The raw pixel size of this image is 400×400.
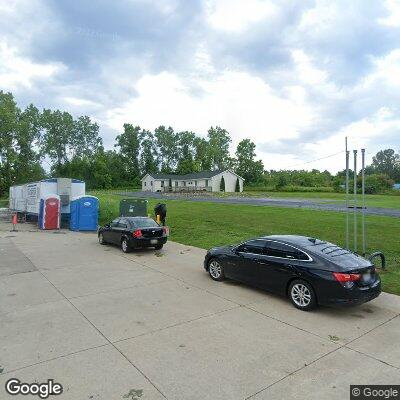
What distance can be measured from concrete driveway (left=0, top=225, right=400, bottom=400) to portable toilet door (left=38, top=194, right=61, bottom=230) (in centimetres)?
1274

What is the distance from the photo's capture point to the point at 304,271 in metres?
6.93

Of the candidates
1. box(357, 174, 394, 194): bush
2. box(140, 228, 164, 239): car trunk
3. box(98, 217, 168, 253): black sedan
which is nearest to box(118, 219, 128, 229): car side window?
box(98, 217, 168, 253): black sedan

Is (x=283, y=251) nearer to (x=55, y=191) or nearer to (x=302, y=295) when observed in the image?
(x=302, y=295)

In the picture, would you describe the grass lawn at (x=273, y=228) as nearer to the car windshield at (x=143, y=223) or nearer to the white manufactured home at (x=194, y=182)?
the car windshield at (x=143, y=223)

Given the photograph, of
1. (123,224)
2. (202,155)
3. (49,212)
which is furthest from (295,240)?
(202,155)

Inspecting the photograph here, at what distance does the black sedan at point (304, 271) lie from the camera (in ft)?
21.4

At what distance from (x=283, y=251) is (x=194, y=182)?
209 feet

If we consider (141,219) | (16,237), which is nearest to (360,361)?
(141,219)

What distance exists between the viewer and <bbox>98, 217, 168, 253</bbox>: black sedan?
1302 cm

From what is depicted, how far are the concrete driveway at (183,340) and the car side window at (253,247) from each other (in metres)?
0.93

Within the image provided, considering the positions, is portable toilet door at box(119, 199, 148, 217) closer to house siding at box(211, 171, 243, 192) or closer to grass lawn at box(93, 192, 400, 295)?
grass lawn at box(93, 192, 400, 295)

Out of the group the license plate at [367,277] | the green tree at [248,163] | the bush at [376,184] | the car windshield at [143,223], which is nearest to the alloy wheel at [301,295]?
the license plate at [367,277]

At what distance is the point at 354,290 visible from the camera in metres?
6.47

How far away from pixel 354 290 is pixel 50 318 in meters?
5.67
